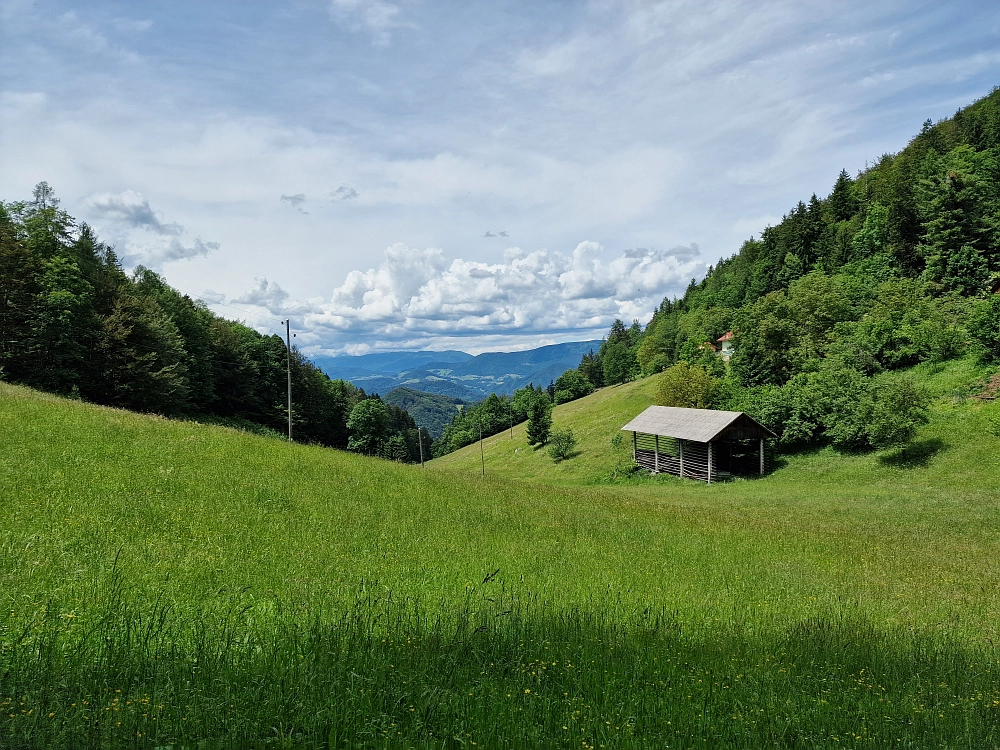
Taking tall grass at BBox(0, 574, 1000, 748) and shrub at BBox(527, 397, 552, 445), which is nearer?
tall grass at BBox(0, 574, 1000, 748)

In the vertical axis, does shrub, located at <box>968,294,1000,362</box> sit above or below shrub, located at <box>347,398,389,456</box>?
above

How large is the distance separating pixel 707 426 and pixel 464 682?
36.4 metres

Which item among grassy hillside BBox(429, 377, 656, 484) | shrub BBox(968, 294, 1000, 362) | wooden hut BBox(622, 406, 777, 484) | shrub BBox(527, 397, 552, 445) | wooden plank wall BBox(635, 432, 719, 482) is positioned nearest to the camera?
shrub BBox(968, 294, 1000, 362)

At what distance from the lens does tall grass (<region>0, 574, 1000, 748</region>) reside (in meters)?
3.72

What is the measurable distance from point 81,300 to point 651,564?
44717 millimetres

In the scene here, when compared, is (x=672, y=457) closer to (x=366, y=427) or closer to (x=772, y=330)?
(x=772, y=330)

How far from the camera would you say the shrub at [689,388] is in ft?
172

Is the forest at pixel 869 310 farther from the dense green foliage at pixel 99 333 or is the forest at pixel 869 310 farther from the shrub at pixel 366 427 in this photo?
the dense green foliage at pixel 99 333

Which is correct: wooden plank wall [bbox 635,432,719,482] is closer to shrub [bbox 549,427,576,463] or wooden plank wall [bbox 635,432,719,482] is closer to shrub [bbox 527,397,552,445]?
shrub [bbox 549,427,576,463]

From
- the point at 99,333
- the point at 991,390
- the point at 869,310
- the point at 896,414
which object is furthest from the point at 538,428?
the point at 99,333

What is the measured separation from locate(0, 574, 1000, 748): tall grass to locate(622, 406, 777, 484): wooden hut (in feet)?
104

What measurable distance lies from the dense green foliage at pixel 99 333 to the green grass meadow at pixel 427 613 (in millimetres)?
24828

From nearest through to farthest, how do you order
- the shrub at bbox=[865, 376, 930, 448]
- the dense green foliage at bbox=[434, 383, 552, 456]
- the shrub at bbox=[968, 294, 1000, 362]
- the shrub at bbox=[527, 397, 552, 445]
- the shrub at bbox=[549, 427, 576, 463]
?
the shrub at bbox=[865, 376, 930, 448] < the shrub at bbox=[968, 294, 1000, 362] < the shrub at bbox=[549, 427, 576, 463] < the shrub at bbox=[527, 397, 552, 445] < the dense green foliage at bbox=[434, 383, 552, 456]

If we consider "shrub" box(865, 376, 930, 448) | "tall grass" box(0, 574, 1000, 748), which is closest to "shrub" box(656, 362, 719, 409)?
"shrub" box(865, 376, 930, 448)
